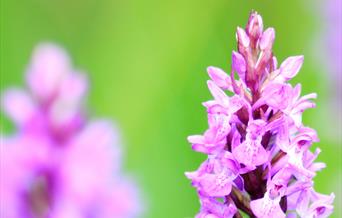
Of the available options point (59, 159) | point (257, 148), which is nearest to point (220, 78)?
point (257, 148)

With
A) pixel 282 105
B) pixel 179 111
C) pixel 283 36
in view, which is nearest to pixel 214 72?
pixel 282 105

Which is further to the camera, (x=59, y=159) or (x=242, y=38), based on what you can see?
(x=59, y=159)

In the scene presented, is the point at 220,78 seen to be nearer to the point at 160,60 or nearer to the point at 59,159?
the point at 59,159

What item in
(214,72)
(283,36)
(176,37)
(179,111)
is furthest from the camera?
(283,36)

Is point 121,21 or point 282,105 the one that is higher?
point 121,21

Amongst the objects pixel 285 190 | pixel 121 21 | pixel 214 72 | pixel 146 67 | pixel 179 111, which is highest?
pixel 121 21

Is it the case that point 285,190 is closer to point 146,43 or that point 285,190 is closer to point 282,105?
point 282,105

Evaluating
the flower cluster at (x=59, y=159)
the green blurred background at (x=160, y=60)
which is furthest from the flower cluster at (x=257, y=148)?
the green blurred background at (x=160, y=60)
